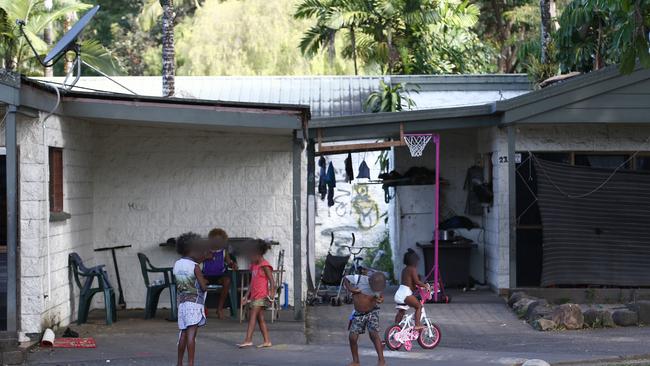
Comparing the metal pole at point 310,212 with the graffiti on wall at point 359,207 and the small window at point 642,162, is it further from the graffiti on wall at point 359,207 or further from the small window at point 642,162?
the graffiti on wall at point 359,207

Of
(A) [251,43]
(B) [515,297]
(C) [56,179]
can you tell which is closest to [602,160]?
(B) [515,297]

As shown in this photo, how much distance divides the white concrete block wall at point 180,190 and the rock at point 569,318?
385 cm

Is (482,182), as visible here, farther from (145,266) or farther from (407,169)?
(145,266)

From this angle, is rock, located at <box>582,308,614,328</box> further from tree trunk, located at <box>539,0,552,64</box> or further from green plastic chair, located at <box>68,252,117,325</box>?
tree trunk, located at <box>539,0,552,64</box>

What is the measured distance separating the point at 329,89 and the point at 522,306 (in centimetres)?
1211

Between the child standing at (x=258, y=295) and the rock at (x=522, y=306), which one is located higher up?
the child standing at (x=258, y=295)

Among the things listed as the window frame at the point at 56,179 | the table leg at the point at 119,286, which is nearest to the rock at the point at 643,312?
the table leg at the point at 119,286

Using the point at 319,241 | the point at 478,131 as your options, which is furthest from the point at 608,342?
the point at 319,241

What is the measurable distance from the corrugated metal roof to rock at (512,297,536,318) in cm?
1002

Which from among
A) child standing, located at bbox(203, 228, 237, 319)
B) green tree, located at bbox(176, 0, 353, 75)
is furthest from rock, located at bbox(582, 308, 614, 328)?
green tree, located at bbox(176, 0, 353, 75)

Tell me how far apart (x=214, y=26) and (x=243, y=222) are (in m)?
20.8

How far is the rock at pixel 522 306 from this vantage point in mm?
13565

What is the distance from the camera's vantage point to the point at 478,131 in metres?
17.2

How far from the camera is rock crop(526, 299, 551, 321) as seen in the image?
13008 mm
